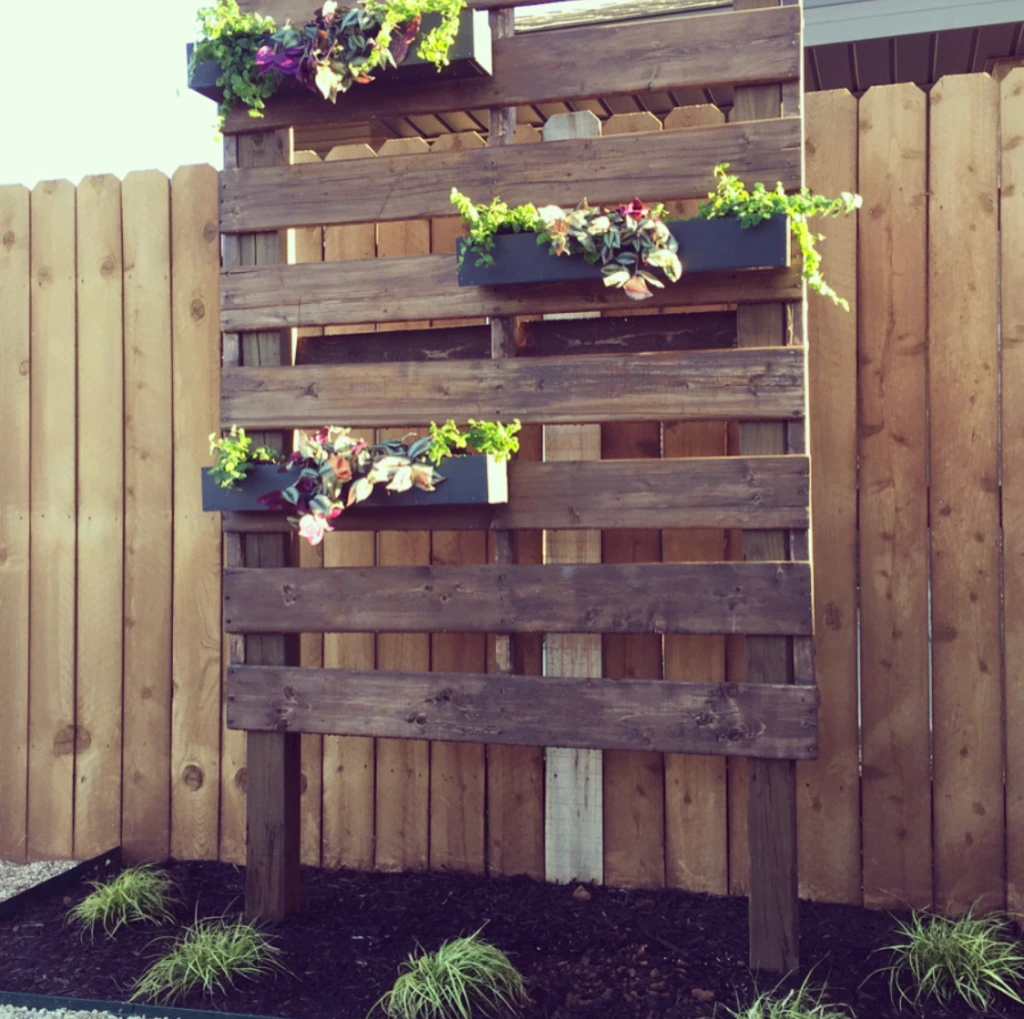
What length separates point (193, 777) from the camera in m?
3.62

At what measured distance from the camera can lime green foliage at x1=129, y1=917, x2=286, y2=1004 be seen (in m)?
2.68

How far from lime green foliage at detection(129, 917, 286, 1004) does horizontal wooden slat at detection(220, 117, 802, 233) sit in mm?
1965

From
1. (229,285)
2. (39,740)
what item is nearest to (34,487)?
(39,740)

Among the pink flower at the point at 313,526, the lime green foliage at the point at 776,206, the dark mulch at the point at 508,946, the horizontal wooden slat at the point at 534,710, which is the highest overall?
the lime green foliage at the point at 776,206

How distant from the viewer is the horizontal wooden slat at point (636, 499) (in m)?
2.70

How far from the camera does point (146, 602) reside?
364 cm

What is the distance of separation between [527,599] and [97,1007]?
1.46m

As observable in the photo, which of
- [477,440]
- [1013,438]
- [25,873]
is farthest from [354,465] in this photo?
[25,873]

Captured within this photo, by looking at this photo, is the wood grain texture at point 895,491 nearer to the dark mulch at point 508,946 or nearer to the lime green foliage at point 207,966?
the dark mulch at point 508,946

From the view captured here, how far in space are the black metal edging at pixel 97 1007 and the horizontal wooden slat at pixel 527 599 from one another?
39.1 inches

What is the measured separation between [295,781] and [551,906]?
835 mm

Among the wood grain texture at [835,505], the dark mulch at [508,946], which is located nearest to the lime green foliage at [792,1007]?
the dark mulch at [508,946]

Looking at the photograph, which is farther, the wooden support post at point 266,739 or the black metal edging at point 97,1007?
the wooden support post at point 266,739

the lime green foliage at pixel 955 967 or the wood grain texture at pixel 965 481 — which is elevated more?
the wood grain texture at pixel 965 481
